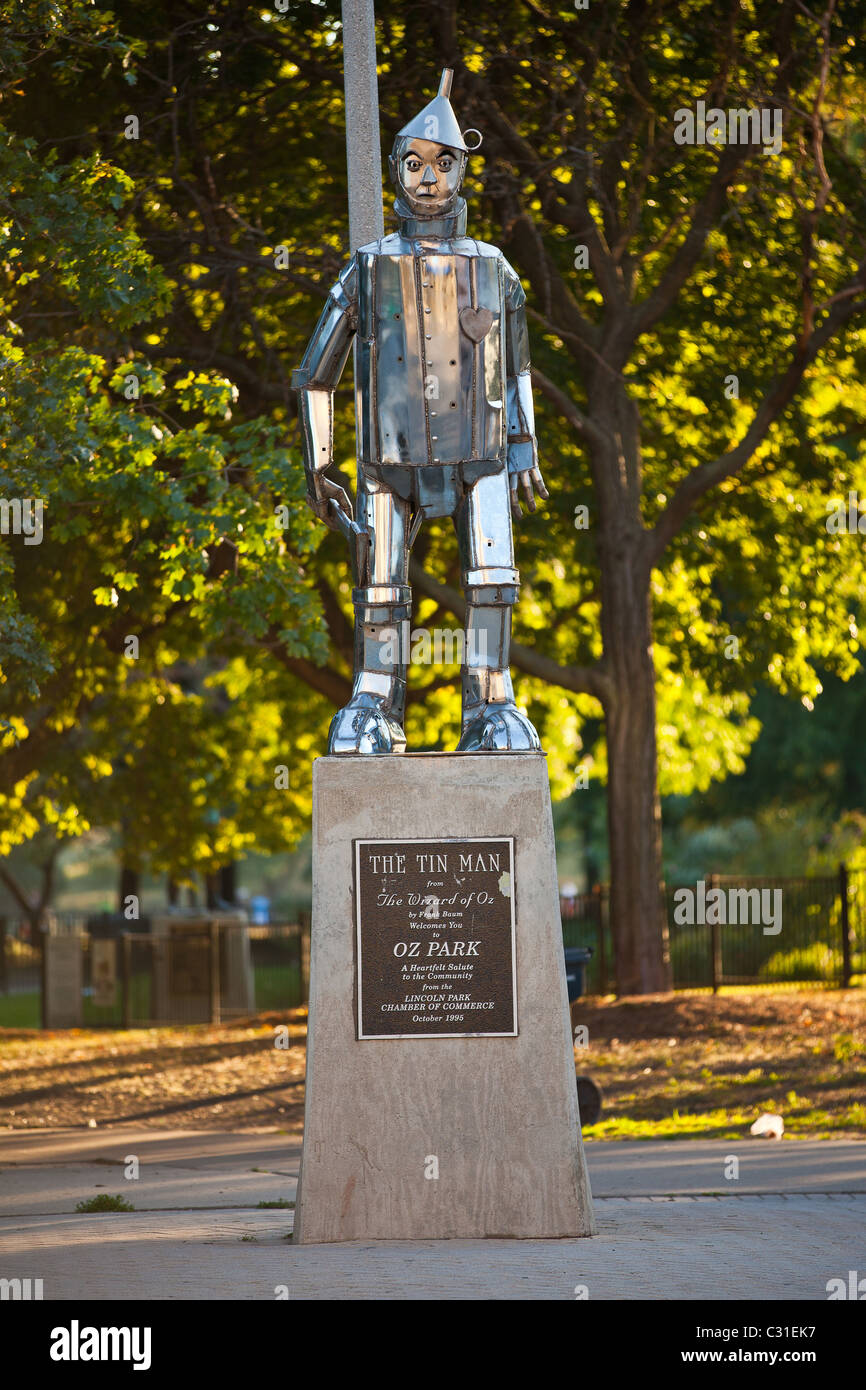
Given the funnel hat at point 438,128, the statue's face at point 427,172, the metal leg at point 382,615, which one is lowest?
the metal leg at point 382,615

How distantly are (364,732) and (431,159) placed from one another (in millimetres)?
2433

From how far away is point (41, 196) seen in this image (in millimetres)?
11086

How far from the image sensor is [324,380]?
7707 mm

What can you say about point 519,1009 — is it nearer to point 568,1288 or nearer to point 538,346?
point 568,1288

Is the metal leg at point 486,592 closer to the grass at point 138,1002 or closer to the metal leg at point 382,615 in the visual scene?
the metal leg at point 382,615

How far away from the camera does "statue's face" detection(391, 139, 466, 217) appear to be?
24.0 feet

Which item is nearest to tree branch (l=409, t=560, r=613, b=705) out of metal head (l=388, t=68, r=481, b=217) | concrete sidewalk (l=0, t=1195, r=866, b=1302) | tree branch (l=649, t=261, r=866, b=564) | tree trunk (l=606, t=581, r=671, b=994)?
tree trunk (l=606, t=581, r=671, b=994)

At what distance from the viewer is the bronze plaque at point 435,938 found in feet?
22.3

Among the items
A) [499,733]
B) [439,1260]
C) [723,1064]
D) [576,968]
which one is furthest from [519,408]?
[723,1064]

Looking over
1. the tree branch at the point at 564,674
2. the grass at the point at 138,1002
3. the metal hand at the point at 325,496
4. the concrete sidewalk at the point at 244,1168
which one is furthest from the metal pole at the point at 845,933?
the metal hand at the point at 325,496

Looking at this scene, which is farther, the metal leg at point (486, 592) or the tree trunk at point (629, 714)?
the tree trunk at point (629, 714)

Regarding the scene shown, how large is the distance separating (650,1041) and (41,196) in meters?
8.35

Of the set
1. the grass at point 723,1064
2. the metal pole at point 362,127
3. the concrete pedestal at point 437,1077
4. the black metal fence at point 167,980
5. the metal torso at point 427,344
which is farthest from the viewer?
the black metal fence at point 167,980

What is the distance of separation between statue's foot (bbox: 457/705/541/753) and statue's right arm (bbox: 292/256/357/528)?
1167 millimetres
